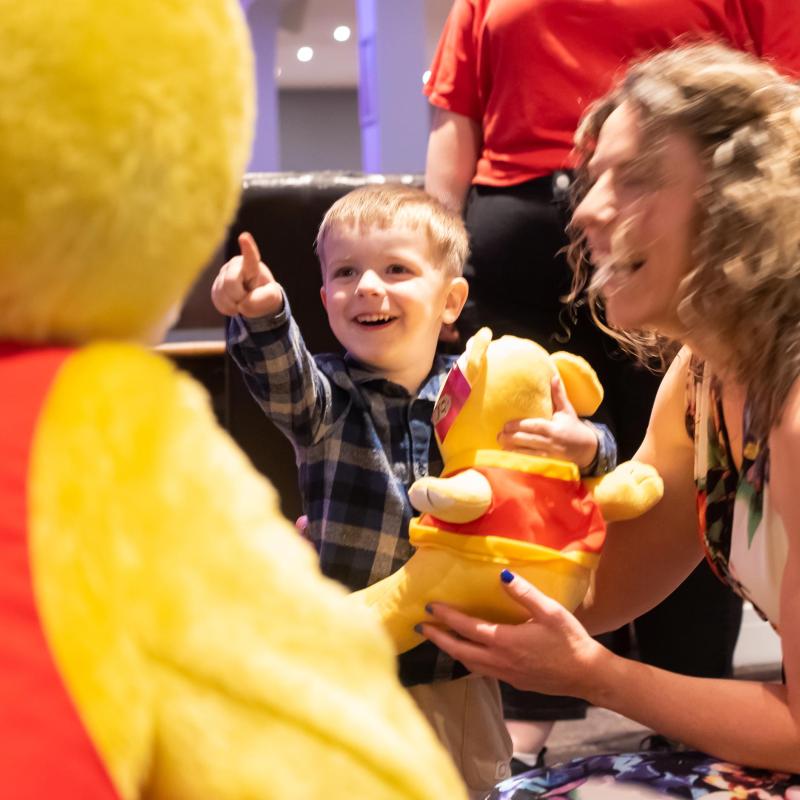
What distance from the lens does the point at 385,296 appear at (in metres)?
1.23

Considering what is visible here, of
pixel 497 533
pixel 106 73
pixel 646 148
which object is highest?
pixel 106 73

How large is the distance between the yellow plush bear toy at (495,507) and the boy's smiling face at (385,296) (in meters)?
0.26

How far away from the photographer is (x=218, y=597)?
411 mm

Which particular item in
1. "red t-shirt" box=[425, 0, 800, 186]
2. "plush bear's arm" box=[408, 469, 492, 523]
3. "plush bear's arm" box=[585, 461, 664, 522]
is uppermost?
"red t-shirt" box=[425, 0, 800, 186]

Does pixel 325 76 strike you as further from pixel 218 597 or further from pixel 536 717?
pixel 218 597

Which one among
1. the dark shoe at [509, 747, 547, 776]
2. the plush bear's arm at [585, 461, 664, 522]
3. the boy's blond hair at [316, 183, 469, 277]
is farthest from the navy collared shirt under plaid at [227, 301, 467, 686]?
the dark shoe at [509, 747, 547, 776]

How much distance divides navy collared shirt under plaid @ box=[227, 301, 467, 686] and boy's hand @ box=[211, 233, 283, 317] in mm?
47

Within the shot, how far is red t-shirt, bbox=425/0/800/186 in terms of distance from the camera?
142cm

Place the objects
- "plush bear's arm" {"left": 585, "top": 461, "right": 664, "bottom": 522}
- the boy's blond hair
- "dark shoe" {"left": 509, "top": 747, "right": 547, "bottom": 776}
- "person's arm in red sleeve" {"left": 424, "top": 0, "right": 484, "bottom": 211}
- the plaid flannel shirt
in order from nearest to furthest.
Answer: "plush bear's arm" {"left": 585, "top": 461, "right": 664, "bottom": 522}, the plaid flannel shirt, the boy's blond hair, "person's arm in red sleeve" {"left": 424, "top": 0, "right": 484, "bottom": 211}, "dark shoe" {"left": 509, "top": 747, "right": 547, "bottom": 776}

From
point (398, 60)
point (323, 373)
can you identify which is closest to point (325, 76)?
point (398, 60)

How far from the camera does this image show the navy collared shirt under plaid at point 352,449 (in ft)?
3.83

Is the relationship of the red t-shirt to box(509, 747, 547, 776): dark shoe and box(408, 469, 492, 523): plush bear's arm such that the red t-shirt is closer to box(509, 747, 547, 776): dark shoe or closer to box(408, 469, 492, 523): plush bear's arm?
box(408, 469, 492, 523): plush bear's arm

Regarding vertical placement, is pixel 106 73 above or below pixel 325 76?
above

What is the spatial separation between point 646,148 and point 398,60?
448cm
